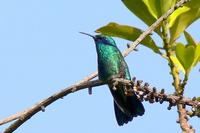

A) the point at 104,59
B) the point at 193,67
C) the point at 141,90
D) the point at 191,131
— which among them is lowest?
the point at 191,131

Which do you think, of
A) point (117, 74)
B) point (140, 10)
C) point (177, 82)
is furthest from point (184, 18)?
point (177, 82)

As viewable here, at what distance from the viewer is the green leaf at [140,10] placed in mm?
3301

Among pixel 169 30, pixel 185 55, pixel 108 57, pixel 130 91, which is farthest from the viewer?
pixel 108 57

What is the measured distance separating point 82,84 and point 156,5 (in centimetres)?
107

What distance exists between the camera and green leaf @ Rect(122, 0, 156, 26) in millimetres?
3301

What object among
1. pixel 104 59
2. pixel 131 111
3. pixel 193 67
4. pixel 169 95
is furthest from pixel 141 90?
pixel 104 59

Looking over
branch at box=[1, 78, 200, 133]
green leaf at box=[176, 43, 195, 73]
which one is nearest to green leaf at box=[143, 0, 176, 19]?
green leaf at box=[176, 43, 195, 73]

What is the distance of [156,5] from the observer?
3188mm

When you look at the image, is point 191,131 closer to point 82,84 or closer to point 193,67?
point 82,84

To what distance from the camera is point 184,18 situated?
3.40 m

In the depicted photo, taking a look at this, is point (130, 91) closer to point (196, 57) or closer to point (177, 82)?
point (177, 82)

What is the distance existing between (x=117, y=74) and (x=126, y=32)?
1.12 feet

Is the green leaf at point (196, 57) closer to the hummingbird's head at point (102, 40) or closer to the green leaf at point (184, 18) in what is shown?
the green leaf at point (184, 18)

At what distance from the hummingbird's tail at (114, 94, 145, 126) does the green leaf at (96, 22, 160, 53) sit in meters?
0.55
